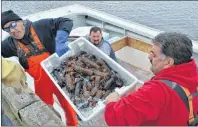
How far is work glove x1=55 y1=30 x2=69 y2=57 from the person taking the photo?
10.7 feet

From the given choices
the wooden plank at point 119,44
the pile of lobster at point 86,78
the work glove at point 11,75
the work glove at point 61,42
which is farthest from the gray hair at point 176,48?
the wooden plank at point 119,44

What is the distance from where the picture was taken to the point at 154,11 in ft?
22.8

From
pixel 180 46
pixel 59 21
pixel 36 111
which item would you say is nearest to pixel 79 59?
pixel 59 21

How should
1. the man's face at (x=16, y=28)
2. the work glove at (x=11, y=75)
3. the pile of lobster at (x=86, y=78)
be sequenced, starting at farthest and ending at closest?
the man's face at (x=16, y=28), the pile of lobster at (x=86, y=78), the work glove at (x=11, y=75)

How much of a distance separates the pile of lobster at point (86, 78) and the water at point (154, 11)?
2.88m

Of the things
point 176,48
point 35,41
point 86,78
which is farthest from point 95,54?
point 176,48

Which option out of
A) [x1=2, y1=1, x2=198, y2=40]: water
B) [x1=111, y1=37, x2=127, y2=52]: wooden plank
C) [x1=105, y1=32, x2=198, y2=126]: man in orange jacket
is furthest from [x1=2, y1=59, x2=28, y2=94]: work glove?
[x1=2, y1=1, x2=198, y2=40]: water

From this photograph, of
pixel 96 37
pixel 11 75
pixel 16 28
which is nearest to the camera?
pixel 11 75

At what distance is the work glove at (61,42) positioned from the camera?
10.7 ft

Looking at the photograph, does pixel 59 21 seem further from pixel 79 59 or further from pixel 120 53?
pixel 120 53

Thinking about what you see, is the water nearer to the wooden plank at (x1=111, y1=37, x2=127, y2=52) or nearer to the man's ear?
the wooden plank at (x1=111, y1=37, x2=127, y2=52)

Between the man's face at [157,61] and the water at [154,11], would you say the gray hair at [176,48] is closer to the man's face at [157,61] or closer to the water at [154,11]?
the man's face at [157,61]

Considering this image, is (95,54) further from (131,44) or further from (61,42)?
(131,44)

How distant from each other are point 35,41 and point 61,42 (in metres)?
0.34
